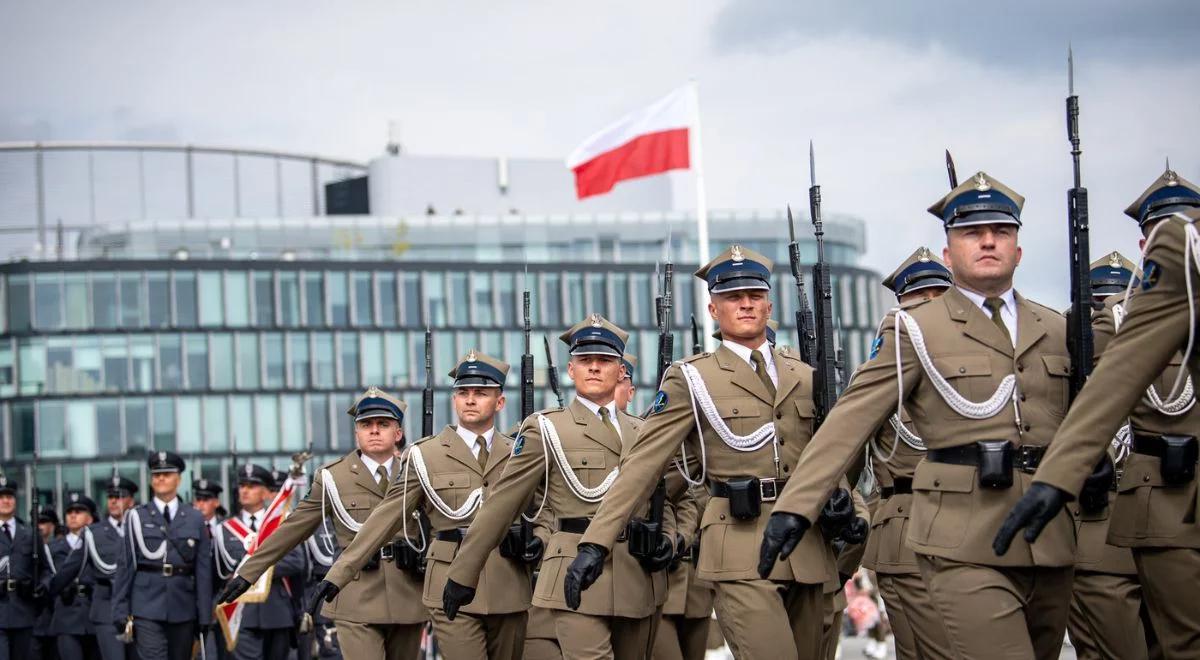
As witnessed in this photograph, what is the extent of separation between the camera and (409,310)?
65.5 meters

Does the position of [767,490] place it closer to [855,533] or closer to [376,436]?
[855,533]

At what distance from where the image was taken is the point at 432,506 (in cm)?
1136

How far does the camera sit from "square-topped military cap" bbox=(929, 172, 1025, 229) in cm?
704

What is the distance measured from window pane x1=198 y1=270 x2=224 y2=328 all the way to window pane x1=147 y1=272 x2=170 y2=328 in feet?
3.94

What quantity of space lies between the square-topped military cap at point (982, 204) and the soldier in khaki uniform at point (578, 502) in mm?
3078

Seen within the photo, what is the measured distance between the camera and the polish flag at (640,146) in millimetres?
27328

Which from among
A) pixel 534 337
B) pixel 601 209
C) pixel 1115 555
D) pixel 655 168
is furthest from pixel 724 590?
pixel 601 209

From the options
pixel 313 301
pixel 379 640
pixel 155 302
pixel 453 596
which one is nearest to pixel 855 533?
pixel 453 596

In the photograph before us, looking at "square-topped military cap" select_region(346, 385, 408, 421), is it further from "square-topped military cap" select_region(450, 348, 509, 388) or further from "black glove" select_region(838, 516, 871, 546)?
"black glove" select_region(838, 516, 871, 546)

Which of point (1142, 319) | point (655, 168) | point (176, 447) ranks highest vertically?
point (655, 168)

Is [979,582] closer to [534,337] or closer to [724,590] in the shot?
[724,590]

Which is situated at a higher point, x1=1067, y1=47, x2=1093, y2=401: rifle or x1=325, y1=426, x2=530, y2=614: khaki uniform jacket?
x1=1067, y1=47, x2=1093, y2=401: rifle

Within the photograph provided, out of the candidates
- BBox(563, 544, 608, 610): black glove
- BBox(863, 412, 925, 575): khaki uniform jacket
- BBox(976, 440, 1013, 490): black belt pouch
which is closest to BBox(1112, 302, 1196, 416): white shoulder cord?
BBox(976, 440, 1013, 490): black belt pouch

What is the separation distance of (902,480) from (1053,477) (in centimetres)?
384
